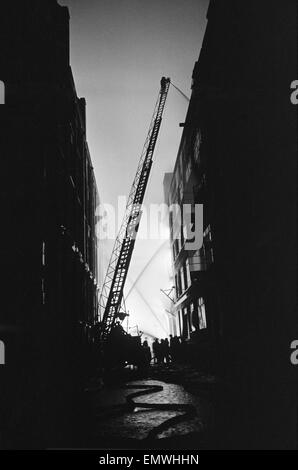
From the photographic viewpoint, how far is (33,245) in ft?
31.4

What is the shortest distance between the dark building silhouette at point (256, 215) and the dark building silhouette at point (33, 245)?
165 inches

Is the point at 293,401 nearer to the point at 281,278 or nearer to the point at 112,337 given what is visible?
the point at 281,278

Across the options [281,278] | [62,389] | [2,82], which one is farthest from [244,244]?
[2,82]

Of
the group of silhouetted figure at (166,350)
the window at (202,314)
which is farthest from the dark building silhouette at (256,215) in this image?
the group of silhouetted figure at (166,350)

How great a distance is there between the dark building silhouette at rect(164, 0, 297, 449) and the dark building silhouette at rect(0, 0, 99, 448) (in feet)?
13.8

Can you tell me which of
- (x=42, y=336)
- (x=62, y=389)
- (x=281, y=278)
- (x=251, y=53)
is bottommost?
(x=62, y=389)

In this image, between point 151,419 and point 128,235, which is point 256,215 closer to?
point 151,419

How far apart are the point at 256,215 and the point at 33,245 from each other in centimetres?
635

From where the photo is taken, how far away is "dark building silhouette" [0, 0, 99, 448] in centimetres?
782

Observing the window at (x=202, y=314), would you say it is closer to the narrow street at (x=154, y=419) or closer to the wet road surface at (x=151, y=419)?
the narrow street at (x=154, y=419)

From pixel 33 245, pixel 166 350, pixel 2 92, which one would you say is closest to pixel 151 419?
pixel 33 245

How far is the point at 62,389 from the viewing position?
10414 mm

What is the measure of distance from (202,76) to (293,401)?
Answer: 15.6 m

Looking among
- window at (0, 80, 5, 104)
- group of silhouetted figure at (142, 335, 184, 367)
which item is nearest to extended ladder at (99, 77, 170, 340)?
group of silhouetted figure at (142, 335, 184, 367)
